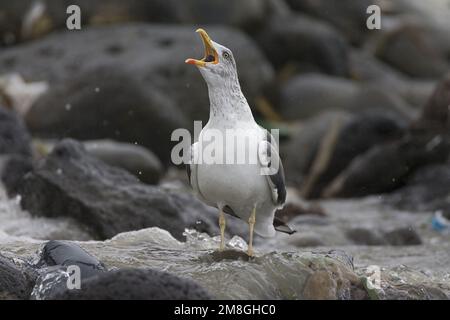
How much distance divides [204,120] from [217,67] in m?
11.5

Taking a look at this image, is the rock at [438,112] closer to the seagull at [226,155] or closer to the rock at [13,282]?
the seagull at [226,155]

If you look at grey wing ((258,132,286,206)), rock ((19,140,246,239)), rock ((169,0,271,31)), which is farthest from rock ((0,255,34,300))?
rock ((169,0,271,31))

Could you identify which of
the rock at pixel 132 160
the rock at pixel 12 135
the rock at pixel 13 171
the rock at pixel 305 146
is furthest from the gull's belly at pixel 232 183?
the rock at pixel 305 146

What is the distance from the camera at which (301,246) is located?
36.7 ft

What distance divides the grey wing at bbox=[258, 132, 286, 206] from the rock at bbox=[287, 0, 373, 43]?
20475 mm

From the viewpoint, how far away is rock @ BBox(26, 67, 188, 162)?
17609 millimetres

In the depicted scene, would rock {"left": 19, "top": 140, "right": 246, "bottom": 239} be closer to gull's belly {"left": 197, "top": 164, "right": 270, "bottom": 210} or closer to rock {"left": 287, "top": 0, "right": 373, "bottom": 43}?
gull's belly {"left": 197, "top": 164, "right": 270, "bottom": 210}

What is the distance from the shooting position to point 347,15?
28.2 m

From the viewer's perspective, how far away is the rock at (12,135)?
1318 cm

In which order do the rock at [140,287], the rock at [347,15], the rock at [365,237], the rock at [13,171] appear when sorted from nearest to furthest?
the rock at [140,287]
the rock at [365,237]
the rock at [13,171]
the rock at [347,15]

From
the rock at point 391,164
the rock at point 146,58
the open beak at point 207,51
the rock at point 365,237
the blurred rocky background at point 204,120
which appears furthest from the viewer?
the rock at point 146,58

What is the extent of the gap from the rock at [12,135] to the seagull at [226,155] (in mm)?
6117

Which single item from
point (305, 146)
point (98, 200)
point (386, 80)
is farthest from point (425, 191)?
point (386, 80)

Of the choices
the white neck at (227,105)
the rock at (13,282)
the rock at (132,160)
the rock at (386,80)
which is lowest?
the rock at (13,282)
